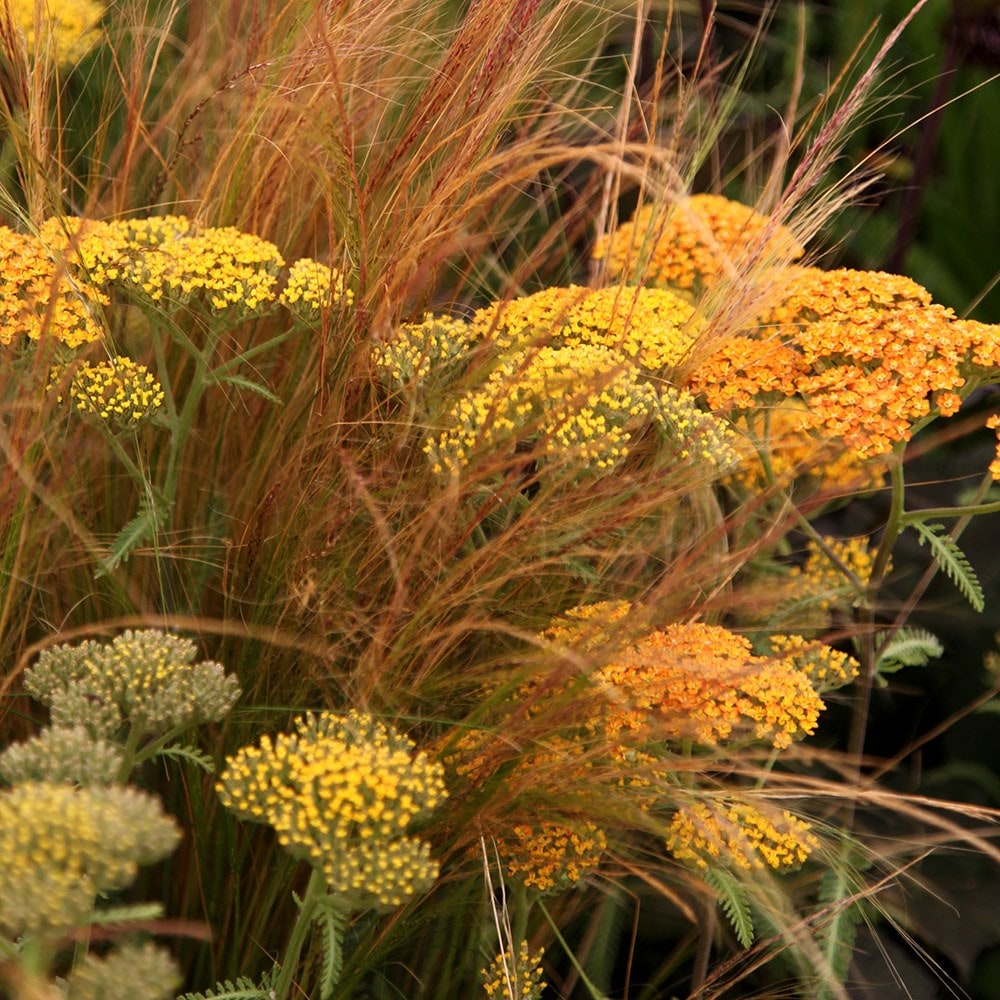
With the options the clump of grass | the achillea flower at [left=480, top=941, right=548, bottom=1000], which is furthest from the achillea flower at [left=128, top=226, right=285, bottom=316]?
the achillea flower at [left=480, top=941, right=548, bottom=1000]

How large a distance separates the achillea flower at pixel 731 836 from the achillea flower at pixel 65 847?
15.1 inches

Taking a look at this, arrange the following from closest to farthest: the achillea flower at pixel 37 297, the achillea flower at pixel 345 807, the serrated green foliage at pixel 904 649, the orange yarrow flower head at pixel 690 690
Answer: the achillea flower at pixel 345 807 → the orange yarrow flower head at pixel 690 690 → the achillea flower at pixel 37 297 → the serrated green foliage at pixel 904 649

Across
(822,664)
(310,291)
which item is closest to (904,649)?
(822,664)

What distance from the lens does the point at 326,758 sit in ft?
2.54

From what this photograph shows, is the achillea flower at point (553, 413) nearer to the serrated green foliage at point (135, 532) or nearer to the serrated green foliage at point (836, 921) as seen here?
the serrated green foliage at point (135, 532)

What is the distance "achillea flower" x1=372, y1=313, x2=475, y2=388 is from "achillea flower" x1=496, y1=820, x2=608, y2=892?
1.11 ft

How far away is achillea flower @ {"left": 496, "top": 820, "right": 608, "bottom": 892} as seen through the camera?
95 centimetres

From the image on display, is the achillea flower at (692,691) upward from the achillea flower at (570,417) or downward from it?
downward

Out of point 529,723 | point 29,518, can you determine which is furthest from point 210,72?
point 529,723

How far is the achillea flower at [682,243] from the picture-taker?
4.09 feet

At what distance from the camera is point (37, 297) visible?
1007mm

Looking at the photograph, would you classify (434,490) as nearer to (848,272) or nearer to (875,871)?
(848,272)

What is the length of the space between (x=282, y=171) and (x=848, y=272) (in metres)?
0.53

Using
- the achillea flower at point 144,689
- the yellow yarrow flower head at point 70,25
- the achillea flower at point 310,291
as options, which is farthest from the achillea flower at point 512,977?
the yellow yarrow flower head at point 70,25
